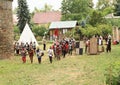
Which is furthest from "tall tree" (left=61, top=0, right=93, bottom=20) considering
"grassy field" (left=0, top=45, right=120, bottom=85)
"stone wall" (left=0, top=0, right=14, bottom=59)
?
"grassy field" (left=0, top=45, right=120, bottom=85)

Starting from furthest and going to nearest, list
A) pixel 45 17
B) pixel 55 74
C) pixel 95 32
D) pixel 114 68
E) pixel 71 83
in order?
1. pixel 45 17
2. pixel 95 32
3. pixel 55 74
4. pixel 71 83
5. pixel 114 68

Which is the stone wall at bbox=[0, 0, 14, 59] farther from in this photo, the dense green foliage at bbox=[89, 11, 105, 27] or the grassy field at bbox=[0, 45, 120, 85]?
the dense green foliage at bbox=[89, 11, 105, 27]

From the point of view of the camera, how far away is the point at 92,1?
95562 mm

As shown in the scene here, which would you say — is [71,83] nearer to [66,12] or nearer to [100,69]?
[100,69]

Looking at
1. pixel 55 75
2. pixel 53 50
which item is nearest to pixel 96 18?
pixel 53 50

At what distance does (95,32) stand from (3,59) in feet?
59.5

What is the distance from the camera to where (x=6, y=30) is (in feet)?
97.8

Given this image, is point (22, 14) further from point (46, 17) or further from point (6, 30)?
point (6, 30)

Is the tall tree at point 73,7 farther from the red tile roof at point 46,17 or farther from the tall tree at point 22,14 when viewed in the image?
the tall tree at point 22,14

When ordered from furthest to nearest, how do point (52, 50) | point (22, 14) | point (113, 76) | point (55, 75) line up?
point (22, 14)
point (52, 50)
point (55, 75)
point (113, 76)

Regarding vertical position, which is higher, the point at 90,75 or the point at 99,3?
the point at 99,3

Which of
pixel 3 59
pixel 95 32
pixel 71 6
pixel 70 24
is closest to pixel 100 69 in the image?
pixel 3 59

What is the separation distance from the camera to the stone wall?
1153 inches

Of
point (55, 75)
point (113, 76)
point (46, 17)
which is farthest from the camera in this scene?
point (46, 17)
